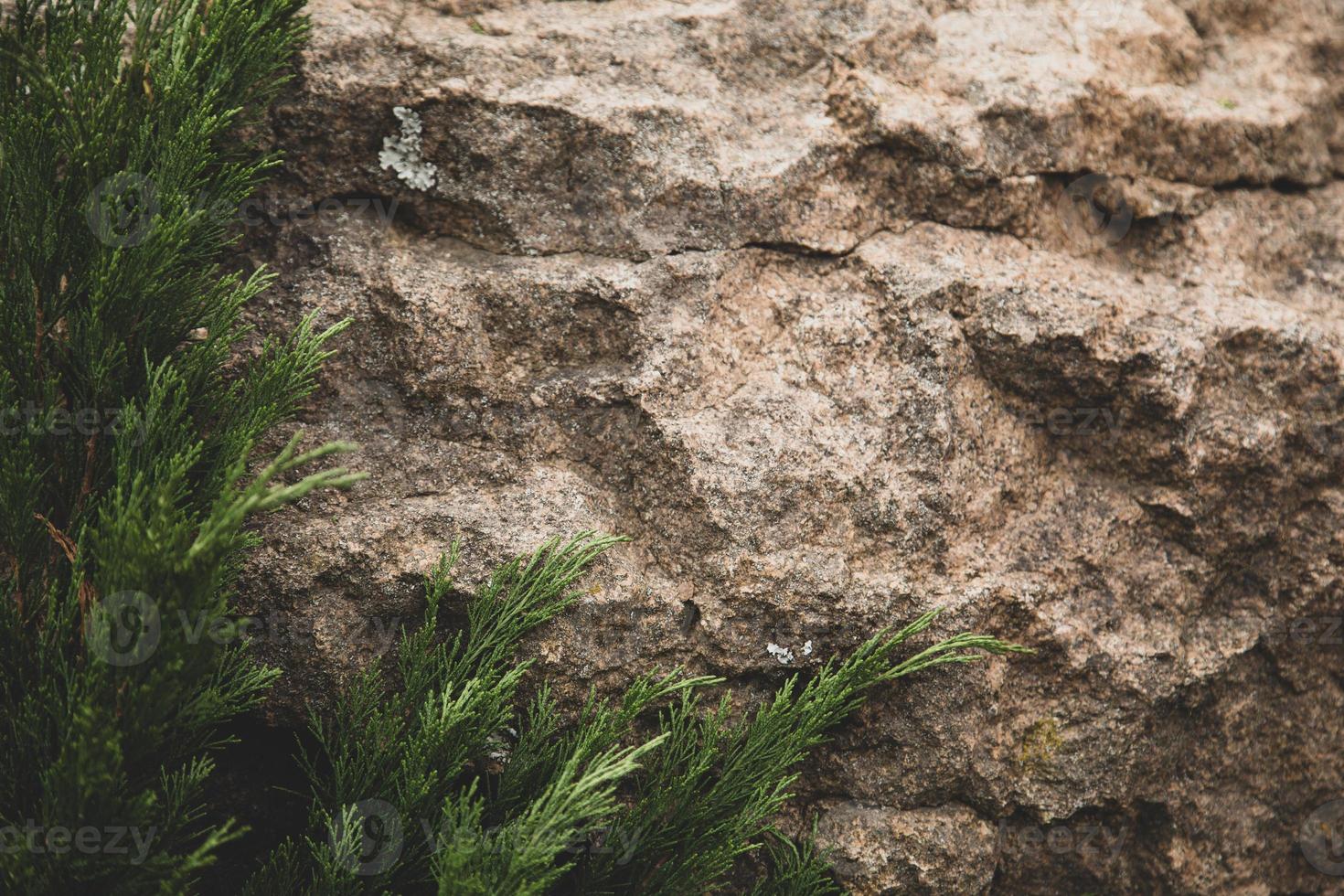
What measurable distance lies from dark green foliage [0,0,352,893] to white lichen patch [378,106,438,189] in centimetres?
37

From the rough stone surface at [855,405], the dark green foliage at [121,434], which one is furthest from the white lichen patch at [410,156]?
the dark green foliage at [121,434]

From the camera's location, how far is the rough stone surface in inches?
95.2

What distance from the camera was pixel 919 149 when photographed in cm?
273

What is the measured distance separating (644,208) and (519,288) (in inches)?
15.9

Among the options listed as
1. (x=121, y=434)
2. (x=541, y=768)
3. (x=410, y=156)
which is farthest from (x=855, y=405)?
(x=121, y=434)

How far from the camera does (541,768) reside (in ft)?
7.38

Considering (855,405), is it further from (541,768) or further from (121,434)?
(121,434)

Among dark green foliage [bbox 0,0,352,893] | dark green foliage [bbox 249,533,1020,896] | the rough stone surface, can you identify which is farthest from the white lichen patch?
dark green foliage [bbox 249,533,1020,896]

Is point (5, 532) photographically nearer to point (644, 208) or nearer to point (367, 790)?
point (367, 790)

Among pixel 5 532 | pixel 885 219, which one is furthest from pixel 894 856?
pixel 5 532

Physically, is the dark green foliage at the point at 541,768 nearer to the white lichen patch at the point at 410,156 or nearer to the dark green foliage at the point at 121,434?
the dark green foliage at the point at 121,434

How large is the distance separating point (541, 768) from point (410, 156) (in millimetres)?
1603

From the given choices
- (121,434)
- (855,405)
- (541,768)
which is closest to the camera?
(121,434)

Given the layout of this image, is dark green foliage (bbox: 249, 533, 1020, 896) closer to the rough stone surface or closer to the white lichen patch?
the rough stone surface
